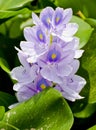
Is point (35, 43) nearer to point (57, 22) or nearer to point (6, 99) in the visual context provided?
point (57, 22)

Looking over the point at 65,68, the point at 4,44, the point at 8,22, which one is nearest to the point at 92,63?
the point at 65,68

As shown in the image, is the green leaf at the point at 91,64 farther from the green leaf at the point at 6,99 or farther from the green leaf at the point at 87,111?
the green leaf at the point at 6,99

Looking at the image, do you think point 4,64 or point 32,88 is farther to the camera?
point 4,64

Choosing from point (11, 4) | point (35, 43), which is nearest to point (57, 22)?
point (35, 43)

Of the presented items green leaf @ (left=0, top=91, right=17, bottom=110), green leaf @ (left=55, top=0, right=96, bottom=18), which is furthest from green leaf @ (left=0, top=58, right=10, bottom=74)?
green leaf @ (left=55, top=0, right=96, bottom=18)

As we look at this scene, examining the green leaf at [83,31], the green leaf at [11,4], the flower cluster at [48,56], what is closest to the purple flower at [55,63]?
the flower cluster at [48,56]

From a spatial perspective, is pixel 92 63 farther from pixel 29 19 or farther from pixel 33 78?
pixel 29 19

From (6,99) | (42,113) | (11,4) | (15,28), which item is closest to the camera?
(42,113)
